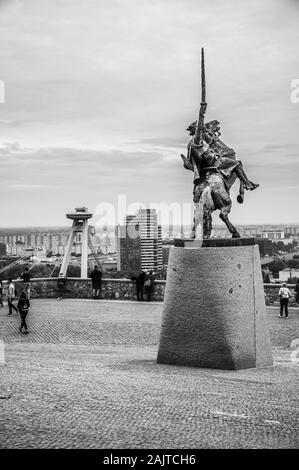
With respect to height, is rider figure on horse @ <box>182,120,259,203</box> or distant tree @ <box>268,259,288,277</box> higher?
rider figure on horse @ <box>182,120,259,203</box>

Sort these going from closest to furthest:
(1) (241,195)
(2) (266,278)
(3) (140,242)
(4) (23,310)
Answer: (1) (241,195) < (4) (23,310) < (2) (266,278) < (3) (140,242)

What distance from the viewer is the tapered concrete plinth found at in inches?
500

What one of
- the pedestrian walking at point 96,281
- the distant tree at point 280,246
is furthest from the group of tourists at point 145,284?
the distant tree at point 280,246

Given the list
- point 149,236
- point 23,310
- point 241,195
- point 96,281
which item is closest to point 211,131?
point 241,195

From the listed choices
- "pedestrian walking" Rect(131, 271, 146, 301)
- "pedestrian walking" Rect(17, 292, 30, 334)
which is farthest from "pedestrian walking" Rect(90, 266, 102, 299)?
"pedestrian walking" Rect(17, 292, 30, 334)

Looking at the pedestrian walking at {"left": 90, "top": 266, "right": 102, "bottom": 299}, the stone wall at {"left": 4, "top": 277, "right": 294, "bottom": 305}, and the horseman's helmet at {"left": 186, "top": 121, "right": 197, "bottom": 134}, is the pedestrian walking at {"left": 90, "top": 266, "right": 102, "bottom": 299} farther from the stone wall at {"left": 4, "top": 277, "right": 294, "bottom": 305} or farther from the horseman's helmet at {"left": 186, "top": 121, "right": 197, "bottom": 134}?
the horseman's helmet at {"left": 186, "top": 121, "right": 197, "bottom": 134}

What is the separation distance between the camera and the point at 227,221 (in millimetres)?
13602

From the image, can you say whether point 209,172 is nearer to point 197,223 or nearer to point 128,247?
point 197,223

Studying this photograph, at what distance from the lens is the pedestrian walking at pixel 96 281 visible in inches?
1015

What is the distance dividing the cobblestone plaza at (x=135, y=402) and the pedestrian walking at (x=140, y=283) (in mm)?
8868

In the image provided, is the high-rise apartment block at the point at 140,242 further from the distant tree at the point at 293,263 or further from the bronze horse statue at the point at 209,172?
the bronze horse statue at the point at 209,172

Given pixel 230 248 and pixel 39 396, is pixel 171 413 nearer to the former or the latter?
pixel 39 396

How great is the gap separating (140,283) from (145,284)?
157 mm
